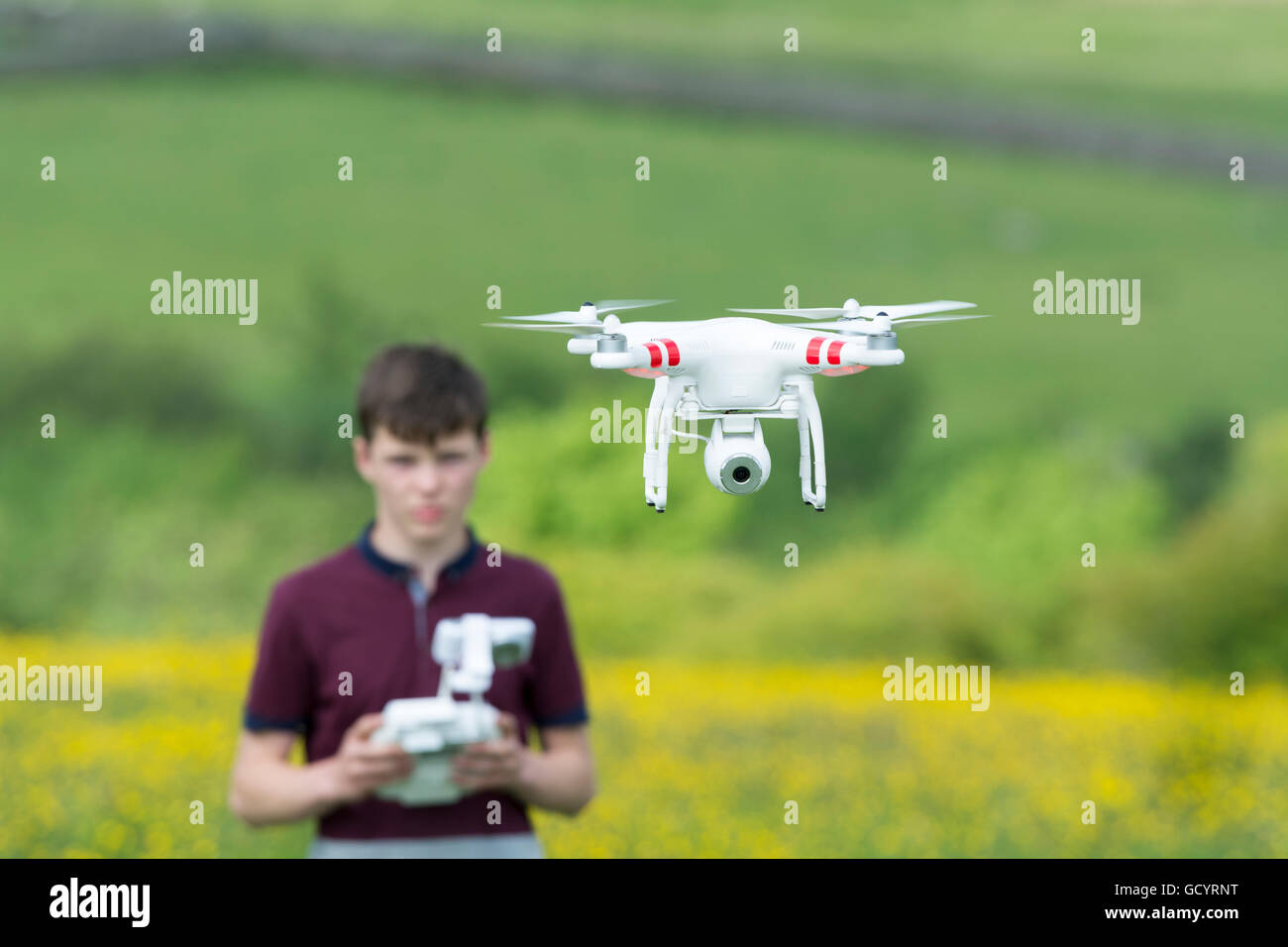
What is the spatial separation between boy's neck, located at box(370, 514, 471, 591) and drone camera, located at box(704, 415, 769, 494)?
90 cm

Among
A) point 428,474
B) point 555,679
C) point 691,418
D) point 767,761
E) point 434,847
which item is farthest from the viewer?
point 767,761

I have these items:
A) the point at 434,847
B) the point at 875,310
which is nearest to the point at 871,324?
the point at 875,310

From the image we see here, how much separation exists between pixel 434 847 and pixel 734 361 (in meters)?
1.47

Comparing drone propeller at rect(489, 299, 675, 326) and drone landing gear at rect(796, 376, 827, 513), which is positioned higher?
drone propeller at rect(489, 299, 675, 326)

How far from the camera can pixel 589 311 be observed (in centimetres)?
354

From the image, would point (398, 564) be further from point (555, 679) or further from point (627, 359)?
point (627, 359)

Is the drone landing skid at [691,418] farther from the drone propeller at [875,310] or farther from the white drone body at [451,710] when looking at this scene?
the white drone body at [451,710]

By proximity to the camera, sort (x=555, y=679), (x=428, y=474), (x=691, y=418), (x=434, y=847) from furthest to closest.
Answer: (x=555, y=679)
(x=434, y=847)
(x=428, y=474)
(x=691, y=418)

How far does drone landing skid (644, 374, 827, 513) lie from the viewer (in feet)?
11.4

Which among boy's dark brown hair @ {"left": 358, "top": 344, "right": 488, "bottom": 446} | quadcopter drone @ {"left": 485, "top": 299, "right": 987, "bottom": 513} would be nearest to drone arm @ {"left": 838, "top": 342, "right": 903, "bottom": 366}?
quadcopter drone @ {"left": 485, "top": 299, "right": 987, "bottom": 513}

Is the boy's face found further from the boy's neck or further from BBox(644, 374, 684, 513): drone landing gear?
BBox(644, 374, 684, 513): drone landing gear

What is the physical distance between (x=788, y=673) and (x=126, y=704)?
441cm

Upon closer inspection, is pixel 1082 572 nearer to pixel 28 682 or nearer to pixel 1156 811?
pixel 1156 811

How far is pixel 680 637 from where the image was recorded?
11.1 metres
